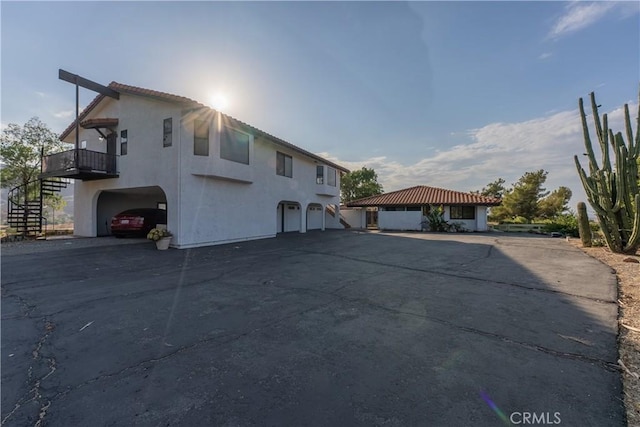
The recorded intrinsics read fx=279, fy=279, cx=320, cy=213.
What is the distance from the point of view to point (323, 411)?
2.22 meters

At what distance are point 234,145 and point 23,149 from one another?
14388mm

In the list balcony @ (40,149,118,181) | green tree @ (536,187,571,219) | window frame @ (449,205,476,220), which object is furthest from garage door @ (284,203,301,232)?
green tree @ (536,187,571,219)

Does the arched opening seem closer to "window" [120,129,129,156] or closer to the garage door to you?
the garage door

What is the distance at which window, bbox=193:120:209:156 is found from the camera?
40.2ft

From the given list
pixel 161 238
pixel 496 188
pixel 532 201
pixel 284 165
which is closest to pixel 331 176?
pixel 284 165

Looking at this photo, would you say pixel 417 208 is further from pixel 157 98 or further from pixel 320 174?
pixel 157 98

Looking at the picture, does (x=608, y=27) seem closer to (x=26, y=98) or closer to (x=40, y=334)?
(x=40, y=334)

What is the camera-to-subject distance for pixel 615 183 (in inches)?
439

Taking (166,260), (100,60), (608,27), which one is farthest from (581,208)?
(100,60)

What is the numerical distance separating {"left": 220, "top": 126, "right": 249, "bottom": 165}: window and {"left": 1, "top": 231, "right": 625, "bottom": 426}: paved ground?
7.66 m

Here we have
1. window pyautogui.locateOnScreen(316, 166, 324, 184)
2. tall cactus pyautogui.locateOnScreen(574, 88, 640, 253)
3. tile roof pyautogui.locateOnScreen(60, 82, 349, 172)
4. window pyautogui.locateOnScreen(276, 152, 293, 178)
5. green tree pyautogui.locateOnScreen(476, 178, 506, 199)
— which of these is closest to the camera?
tall cactus pyautogui.locateOnScreen(574, 88, 640, 253)

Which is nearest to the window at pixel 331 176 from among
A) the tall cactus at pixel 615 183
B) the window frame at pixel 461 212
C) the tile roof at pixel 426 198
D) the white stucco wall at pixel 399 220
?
the tile roof at pixel 426 198

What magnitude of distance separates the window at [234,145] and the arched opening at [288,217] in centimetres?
679

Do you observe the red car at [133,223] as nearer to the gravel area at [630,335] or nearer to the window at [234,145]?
the window at [234,145]
